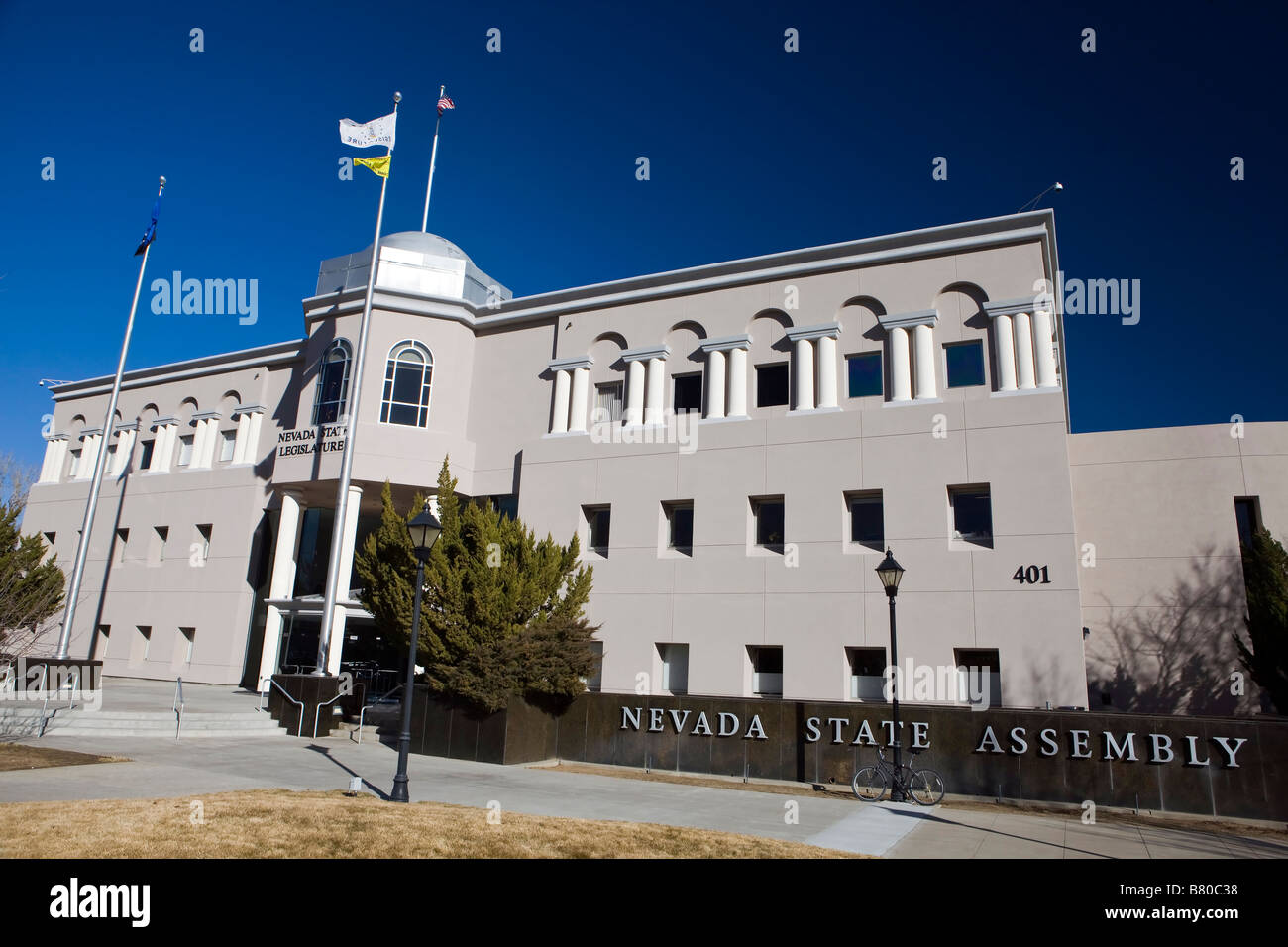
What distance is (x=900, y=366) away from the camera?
2434 cm

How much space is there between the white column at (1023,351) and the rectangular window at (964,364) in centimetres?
102

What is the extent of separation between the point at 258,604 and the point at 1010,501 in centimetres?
2903

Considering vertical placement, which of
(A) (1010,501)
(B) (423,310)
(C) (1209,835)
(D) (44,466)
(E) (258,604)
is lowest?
(C) (1209,835)

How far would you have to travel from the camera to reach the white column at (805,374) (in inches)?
998

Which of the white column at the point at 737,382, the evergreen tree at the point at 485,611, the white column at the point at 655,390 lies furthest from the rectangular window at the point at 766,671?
the white column at the point at 655,390

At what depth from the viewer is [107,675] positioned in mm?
35344

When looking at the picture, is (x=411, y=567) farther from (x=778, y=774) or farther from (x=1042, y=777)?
(x=1042, y=777)

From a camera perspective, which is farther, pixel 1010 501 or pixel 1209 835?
pixel 1010 501

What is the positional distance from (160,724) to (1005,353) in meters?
24.0

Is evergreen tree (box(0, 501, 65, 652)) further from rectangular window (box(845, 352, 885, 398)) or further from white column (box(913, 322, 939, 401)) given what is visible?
white column (box(913, 322, 939, 401))

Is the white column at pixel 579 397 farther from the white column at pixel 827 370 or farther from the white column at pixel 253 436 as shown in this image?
the white column at pixel 253 436

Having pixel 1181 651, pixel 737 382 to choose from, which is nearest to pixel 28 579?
pixel 737 382
